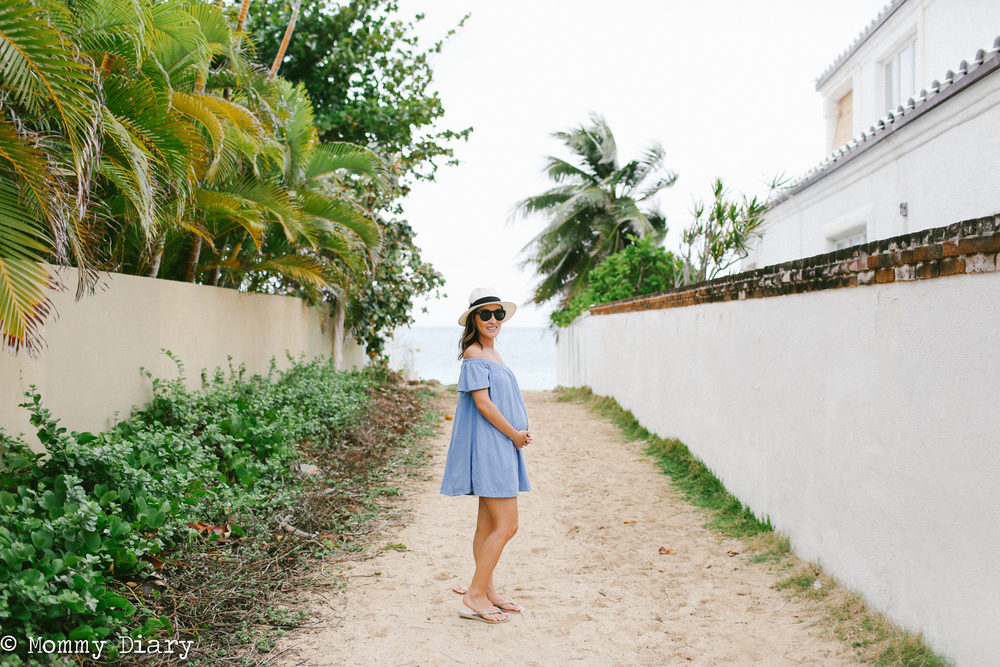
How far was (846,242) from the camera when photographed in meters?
11.6

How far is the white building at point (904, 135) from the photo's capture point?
302 inches

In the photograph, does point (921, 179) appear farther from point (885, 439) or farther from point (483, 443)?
point (483, 443)

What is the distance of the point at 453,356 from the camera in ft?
242

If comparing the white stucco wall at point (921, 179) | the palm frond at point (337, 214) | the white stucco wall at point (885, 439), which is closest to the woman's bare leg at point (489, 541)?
the white stucco wall at point (885, 439)

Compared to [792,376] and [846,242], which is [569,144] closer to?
[846,242]

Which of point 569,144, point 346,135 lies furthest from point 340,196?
point 569,144

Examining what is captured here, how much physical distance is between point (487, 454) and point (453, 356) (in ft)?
229

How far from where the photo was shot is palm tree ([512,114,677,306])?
2253 centimetres

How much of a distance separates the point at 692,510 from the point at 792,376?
6.00 feet

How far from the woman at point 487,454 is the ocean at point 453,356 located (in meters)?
0.20

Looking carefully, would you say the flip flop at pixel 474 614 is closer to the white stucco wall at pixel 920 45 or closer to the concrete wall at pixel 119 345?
the concrete wall at pixel 119 345

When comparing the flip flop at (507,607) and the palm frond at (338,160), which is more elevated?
the palm frond at (338,160)

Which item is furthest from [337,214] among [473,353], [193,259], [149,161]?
[473,353]

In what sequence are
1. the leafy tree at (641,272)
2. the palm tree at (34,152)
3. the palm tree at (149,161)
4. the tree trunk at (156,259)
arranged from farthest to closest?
1. the leafy tree at (641,272)
2. the tree trunk at (156,259)
3. the palm tree at (149,161)
4. the palm tree at (34,152)
